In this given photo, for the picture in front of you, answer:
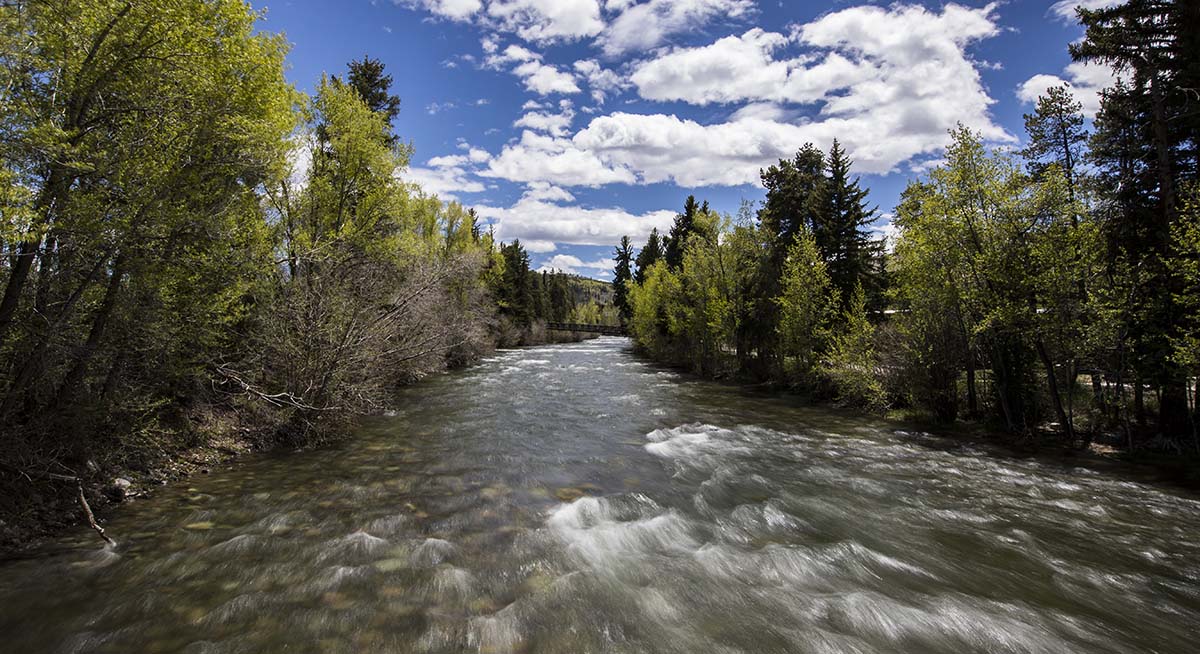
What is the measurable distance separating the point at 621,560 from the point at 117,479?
8.77 m

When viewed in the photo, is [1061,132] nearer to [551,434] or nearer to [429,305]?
[551,434]

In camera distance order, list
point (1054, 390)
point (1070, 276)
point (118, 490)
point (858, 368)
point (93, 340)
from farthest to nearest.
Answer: point (858, 368), point (1054, 390), point (1070, 276), point (118, 490), point (93, 340)

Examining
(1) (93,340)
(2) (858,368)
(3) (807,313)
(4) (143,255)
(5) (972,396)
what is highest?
(4) (143,255)

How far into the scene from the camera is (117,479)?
8.20 meters

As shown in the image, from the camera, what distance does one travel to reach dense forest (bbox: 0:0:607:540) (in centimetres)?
595

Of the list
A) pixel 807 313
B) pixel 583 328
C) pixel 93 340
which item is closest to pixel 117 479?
pixel 93 340

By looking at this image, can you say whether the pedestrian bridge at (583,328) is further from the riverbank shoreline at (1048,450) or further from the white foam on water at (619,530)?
the white foam on water at (619,530)

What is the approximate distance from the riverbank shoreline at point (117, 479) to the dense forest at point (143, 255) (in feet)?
0.17

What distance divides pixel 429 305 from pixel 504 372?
8.96 m

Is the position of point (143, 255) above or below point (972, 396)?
above

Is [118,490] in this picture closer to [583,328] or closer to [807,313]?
[807,313]

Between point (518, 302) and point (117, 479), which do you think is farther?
point (518, 302)

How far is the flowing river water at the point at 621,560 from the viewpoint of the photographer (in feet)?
16.3

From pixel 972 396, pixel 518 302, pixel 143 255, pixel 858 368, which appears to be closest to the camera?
pixel 143 255
